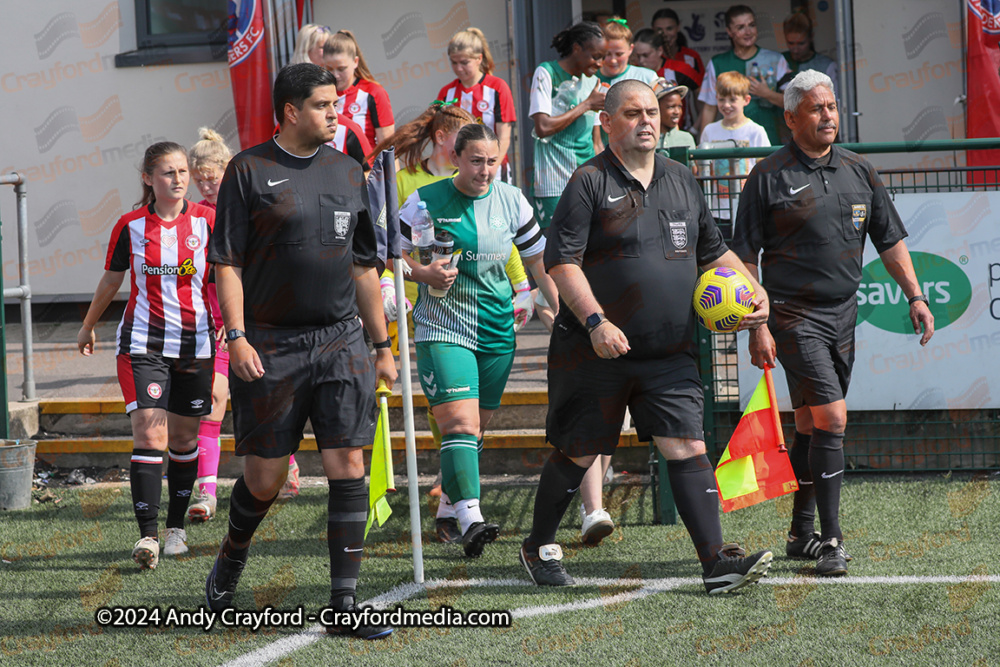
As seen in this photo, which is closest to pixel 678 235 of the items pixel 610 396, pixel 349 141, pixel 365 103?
pixel 610 396

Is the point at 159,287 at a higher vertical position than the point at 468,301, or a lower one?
higher

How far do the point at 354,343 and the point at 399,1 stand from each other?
6.87 meters

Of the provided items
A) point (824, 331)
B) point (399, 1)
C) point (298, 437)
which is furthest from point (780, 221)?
point (399, 1)

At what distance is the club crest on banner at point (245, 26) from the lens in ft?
31.9

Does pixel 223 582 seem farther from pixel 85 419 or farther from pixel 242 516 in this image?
pixel 85 419

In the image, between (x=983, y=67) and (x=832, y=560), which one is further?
(x=983, y=67)

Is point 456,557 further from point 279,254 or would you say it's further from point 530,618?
point 279,254

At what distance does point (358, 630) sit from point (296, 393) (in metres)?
0.94

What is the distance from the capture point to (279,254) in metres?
4.05

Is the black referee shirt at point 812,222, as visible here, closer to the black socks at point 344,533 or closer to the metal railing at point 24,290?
the black socks at point 344,533

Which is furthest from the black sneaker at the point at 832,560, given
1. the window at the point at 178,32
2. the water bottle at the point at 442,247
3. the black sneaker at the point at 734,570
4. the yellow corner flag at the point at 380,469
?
the window at the point at 178,32

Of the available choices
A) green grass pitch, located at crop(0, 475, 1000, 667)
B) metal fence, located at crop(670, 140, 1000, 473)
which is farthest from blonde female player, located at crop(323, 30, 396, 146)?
green grass pitch, located at crop(0, 475, 1000, 667)

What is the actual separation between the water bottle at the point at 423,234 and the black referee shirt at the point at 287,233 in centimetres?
114

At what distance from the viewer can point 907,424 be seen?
634 cm
